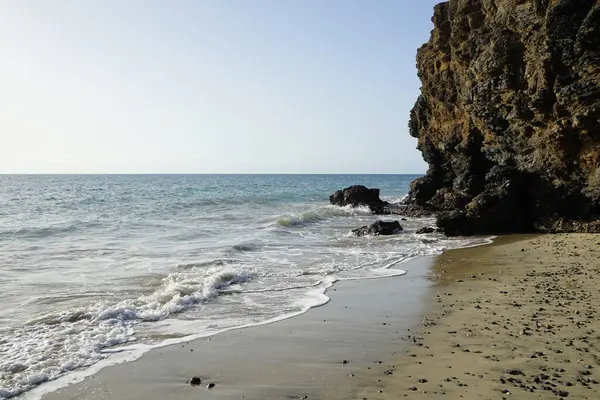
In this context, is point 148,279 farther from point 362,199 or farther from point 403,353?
point 362,199

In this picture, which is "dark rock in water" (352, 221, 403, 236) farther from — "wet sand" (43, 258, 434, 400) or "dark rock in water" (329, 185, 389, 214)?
"wet sand" (43, 258, 434, 400)

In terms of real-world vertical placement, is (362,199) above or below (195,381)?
above

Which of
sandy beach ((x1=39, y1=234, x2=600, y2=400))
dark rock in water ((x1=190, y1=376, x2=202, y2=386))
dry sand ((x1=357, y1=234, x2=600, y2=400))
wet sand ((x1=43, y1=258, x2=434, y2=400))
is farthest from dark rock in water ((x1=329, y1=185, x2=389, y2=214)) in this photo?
dark rock in water ((x1=190, y1=376, x2=202, y2=386))

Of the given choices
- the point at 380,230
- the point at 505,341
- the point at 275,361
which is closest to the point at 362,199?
the point at 380,230

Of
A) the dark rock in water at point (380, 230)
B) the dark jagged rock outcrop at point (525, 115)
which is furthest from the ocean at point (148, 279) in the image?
the dark jagged rock outcrop at point (525, 115)

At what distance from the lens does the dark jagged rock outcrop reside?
18.0 meters

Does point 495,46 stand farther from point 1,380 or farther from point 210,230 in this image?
point 1,380

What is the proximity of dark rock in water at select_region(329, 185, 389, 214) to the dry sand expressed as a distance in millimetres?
23107

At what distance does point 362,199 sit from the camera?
121 feet

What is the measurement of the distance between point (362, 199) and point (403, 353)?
100 ft

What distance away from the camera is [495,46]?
22.5 m

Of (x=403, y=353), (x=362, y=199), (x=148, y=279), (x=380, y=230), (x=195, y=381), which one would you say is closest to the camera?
(x=195, y=381)

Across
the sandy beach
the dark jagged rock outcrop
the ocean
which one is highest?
the dark jagged rock outcrop

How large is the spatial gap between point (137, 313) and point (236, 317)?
6.13 feet
